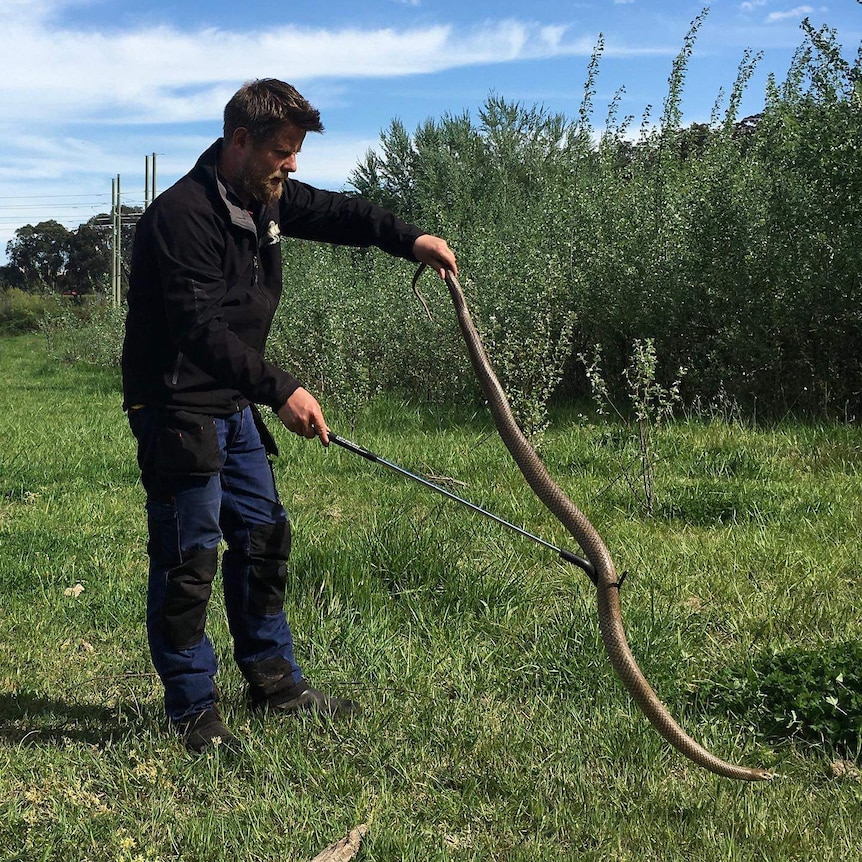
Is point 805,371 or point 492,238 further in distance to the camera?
point 492,238

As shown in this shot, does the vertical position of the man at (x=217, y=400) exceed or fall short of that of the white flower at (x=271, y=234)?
it falls short

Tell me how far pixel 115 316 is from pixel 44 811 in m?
20.5

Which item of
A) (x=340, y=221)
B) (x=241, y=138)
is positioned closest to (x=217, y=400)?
(x=241, y=138)

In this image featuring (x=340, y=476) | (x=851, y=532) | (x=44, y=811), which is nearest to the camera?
(x=44, y=811)

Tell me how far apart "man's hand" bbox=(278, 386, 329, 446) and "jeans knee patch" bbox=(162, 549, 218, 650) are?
0.67 metres

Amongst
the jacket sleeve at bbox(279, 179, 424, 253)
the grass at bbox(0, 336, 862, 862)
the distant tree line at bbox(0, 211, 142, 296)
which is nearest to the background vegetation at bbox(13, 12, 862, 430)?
the grass at bbox(0, 336, 862, 862)

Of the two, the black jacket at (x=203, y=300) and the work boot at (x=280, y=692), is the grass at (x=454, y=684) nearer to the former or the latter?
the work boot at (x=280, y=692)

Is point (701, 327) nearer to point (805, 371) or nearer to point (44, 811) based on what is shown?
point (805, 371)

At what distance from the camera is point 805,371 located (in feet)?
32.1

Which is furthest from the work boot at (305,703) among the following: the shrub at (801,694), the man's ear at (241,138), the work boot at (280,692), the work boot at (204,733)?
the man's ear at (241,138)

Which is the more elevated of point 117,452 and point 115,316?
point 115,316

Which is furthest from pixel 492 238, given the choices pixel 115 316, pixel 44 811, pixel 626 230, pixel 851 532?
pixel 115 316

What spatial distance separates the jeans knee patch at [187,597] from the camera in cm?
333

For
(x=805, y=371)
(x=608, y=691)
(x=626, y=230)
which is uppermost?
(x=626, y=230)
